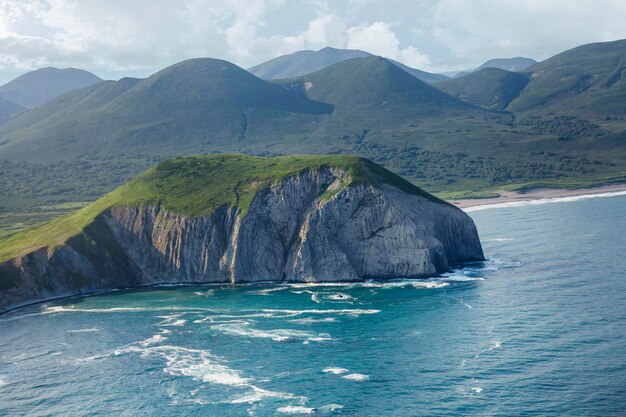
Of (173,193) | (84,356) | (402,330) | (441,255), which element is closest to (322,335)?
(402,330)

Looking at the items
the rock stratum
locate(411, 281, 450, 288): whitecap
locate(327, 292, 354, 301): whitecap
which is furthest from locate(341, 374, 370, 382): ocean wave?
the rock stratum

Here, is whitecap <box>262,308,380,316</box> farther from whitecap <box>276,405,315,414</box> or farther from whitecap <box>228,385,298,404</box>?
whitecap <box>276,405,315,414</box>

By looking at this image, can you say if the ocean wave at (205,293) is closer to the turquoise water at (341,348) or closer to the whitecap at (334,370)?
the turquoise water at (341,348)

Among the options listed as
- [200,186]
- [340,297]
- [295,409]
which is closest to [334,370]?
[295,409]

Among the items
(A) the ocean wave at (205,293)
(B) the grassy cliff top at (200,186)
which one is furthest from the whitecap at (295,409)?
(B) the grassy cliff top at (200,186)

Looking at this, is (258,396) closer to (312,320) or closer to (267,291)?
(312,320)

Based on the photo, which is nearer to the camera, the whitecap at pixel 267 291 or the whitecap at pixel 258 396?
the whitecap at pixel 258 396
